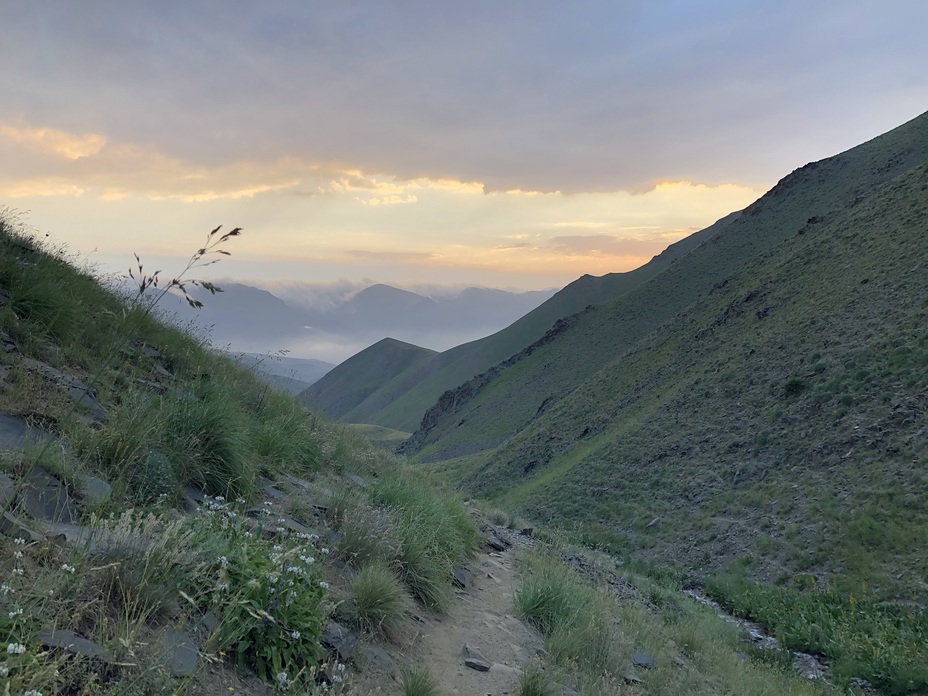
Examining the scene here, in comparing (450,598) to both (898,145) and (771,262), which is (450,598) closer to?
(771,262)

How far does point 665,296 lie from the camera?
2781 inches

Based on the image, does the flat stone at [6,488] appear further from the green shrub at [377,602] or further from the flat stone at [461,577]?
the flat stone at [461,577]

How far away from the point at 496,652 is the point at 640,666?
1509 millimetres

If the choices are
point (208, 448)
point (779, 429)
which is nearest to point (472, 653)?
point (208, 448)

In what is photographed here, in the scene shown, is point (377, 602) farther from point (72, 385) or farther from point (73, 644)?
point (72, 385)

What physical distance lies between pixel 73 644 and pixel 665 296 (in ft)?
241

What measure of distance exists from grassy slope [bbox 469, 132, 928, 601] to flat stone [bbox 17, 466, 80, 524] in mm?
16471

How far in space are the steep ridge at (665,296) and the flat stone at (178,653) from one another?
56258mm

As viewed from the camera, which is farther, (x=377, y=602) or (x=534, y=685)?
(x=377, y=602)

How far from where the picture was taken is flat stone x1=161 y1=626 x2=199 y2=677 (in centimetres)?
280

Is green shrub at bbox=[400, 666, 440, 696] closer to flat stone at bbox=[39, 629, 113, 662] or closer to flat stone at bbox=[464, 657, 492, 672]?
flat stone at bbox=[464, 657, 492, 672]

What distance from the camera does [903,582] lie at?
1373 centimetres

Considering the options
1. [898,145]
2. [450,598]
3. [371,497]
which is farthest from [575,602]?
[898,145]

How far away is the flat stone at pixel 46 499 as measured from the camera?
3592mm
